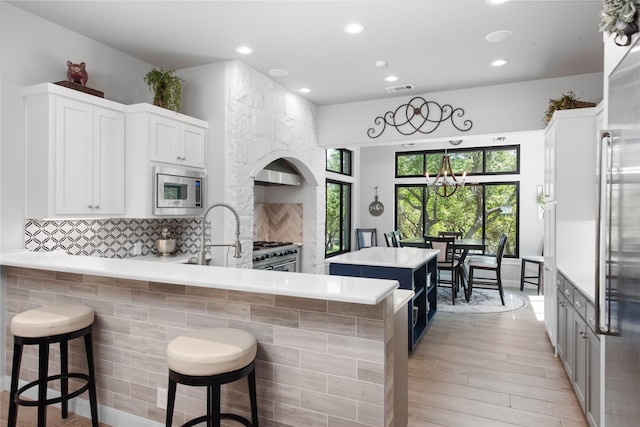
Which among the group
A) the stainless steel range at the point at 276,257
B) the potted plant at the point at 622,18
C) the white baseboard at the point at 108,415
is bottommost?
the white baseboard at the point at 108,415

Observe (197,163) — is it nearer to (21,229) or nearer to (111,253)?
(111,253)

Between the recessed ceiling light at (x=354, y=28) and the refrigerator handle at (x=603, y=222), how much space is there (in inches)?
86.4

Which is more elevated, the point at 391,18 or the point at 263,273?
the point at 391,18

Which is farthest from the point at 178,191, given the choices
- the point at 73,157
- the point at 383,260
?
the point at 383,260

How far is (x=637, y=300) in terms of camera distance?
135 cm

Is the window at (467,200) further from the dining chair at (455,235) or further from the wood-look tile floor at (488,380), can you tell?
the wood-look tile floor at (488,380)

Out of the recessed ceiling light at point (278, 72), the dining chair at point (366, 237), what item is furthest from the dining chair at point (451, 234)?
the recessed ceiling light at point (278, 72)

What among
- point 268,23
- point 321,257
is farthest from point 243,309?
point 321,257

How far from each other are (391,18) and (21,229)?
3.34 metres

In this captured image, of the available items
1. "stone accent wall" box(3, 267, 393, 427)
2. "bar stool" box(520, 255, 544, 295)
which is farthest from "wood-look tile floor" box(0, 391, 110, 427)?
"bar stool" box(520, 255, 544, 295)

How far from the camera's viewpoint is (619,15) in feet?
4.79

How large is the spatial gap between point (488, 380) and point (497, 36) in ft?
9.67

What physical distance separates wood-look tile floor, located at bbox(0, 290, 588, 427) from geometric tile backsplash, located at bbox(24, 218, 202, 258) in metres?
1.14

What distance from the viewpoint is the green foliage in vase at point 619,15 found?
141 cm
